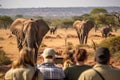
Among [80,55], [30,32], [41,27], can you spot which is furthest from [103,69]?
[41,27]

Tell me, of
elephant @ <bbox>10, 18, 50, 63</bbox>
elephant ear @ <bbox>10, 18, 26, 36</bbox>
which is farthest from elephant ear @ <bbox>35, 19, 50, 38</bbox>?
elephant ear @ <bbox>10, 18, 26, 36</bbox>

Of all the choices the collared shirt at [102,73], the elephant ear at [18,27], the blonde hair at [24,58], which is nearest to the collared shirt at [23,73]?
the blonde hair at [24,58]

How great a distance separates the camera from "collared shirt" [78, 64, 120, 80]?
4.55 meters

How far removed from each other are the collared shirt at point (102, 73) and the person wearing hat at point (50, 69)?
59cm

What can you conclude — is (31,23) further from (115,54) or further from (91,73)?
(91,73)

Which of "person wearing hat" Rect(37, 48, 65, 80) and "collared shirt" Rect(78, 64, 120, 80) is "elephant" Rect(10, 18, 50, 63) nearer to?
"person wearing hat" Rect(37, 48, 65, 80)

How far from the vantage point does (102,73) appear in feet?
15.1

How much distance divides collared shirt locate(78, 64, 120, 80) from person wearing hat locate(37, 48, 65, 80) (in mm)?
587

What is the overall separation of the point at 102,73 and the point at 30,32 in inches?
375

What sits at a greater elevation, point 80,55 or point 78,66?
point 80,55

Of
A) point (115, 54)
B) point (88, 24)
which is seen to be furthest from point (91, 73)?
point (88, 24)

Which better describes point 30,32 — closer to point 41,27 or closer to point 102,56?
point 41,27

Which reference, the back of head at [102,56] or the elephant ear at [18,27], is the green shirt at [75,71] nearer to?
the back of head at [102,56]

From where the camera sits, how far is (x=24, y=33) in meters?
14.8
